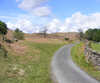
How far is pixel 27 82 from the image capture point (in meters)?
12.3

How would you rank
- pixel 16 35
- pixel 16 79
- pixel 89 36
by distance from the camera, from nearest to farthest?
1. pixel 16 79
2. pixel 16 35
3. pixel 89 36

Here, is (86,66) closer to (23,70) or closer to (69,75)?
(69,75)

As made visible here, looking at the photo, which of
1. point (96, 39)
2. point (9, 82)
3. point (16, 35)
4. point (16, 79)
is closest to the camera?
point (9, 82)

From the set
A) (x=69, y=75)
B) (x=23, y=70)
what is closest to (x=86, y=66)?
(x=69, y=75)

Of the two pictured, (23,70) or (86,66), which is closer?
(23,70)

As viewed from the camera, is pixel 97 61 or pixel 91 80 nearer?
pixel 91 80

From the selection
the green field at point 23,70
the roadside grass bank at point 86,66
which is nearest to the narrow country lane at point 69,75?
the roadside grass bank at point 86,66

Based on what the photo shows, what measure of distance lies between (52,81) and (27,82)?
8.25 ft

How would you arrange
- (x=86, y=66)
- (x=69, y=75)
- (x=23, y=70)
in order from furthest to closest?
1. (x=86, y=66)
2. (x=23, y=70)
3. (x=69, y=75)

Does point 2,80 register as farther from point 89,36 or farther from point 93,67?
point 89,36

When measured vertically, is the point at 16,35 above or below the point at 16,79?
above

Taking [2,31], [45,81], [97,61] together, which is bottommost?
[45,81]

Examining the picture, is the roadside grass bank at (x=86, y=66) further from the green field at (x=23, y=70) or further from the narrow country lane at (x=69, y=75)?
the green field at (x=23, y=70)

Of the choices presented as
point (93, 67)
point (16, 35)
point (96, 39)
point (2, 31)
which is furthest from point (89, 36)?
point (93, 67)
